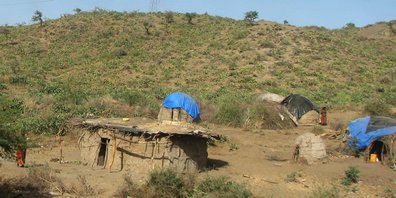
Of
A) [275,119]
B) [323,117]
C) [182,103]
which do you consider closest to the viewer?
[182,103]

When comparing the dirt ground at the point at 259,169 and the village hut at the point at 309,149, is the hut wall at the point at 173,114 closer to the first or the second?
the dirt ground at the point at 259,169

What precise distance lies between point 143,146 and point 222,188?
3455 mm

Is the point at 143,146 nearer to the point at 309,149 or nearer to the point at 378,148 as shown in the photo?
the point at 309,149

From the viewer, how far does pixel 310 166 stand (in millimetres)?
16344

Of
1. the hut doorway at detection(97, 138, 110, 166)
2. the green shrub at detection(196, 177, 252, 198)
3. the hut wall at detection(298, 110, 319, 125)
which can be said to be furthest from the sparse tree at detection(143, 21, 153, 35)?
the green shrub at detection(196, 177, 252, 198)

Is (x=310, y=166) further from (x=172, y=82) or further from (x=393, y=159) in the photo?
(x=172, y=82)

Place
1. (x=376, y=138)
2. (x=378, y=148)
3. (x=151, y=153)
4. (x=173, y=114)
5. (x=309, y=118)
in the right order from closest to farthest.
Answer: (x=151, y=153)
(x=376, y=138)
(x=378, y=148)
(x=173, y=114)
(x=309, y=118)

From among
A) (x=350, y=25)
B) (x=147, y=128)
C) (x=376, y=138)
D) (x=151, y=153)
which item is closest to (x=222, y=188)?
(x=151, y=153)

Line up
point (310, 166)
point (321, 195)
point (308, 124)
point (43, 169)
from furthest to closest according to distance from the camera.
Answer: point (308, 124)
point (310, 166)
point (43, 169)
point (321, 195)

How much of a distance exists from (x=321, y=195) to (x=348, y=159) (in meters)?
7.09

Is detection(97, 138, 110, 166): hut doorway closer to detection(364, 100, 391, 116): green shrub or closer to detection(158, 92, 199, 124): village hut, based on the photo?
detection(158, 92, 199, 124): village hut

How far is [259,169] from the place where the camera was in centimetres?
1588

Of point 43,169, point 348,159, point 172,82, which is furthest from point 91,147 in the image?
point 172,82

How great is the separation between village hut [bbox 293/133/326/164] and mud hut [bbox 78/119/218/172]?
11.5ft
